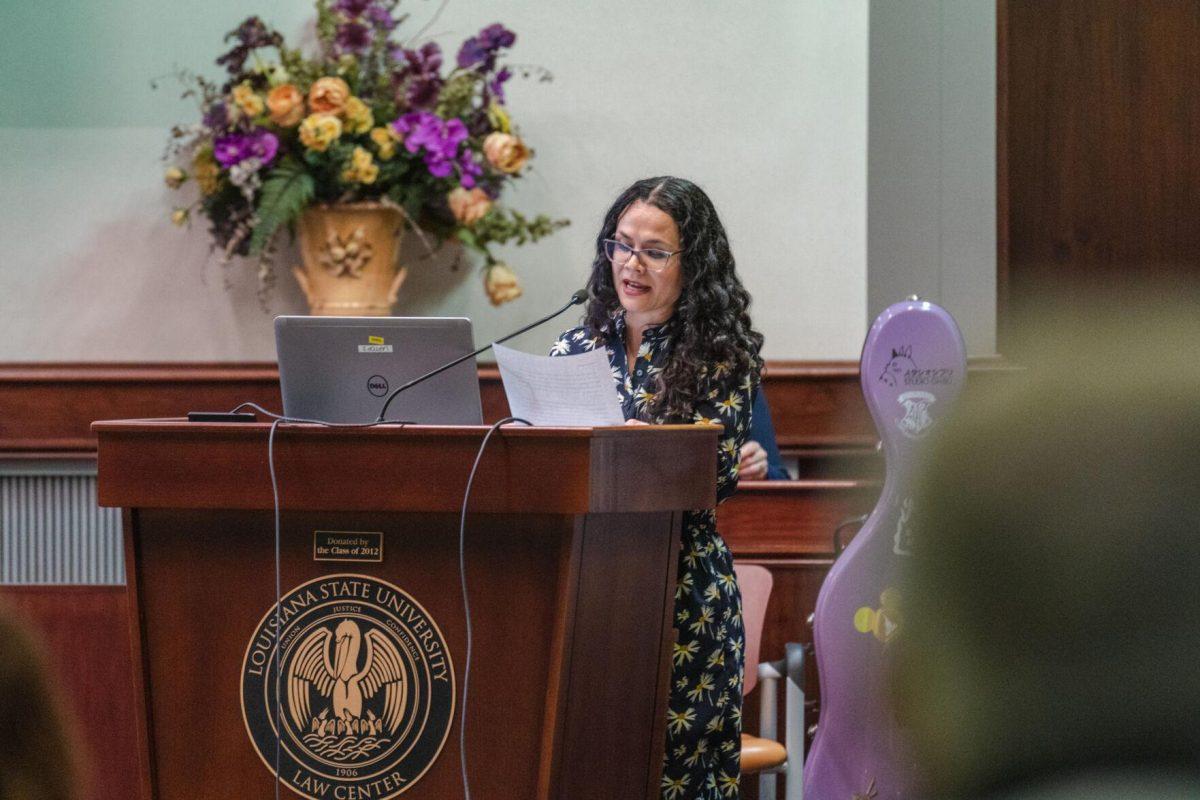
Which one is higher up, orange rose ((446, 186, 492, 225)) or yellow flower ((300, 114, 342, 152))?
yellow flower ((300, 114, 342, 152))

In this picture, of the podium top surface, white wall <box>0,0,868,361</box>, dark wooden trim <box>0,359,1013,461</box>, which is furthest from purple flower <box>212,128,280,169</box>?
the podium top surface

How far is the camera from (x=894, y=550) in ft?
8.18

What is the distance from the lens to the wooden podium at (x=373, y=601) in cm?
173

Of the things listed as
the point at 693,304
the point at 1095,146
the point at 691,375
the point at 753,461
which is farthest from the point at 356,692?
the point at 1095,146

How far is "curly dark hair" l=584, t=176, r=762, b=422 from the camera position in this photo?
2.15 metres

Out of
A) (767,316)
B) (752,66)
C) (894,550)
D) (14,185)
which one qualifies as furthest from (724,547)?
(14,185)

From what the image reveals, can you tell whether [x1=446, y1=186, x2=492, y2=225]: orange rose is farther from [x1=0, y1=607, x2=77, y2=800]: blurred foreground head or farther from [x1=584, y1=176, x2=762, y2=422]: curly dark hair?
[x1=0, y1=607, x2=77, y2=800]: blurred foreground head

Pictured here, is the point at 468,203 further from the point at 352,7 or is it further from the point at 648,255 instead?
the point at 648,255

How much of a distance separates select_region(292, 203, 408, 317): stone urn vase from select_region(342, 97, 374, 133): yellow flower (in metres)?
0.17

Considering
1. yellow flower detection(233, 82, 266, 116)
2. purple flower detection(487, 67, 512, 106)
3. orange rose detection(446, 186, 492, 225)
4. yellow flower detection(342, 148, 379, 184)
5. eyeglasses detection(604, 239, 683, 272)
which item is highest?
purple flower detection(487, 67, 512, 106)

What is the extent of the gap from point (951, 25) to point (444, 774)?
2.48m

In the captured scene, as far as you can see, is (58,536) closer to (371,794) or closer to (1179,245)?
(371,794)

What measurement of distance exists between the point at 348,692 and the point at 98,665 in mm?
1408

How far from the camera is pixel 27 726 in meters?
0.56
